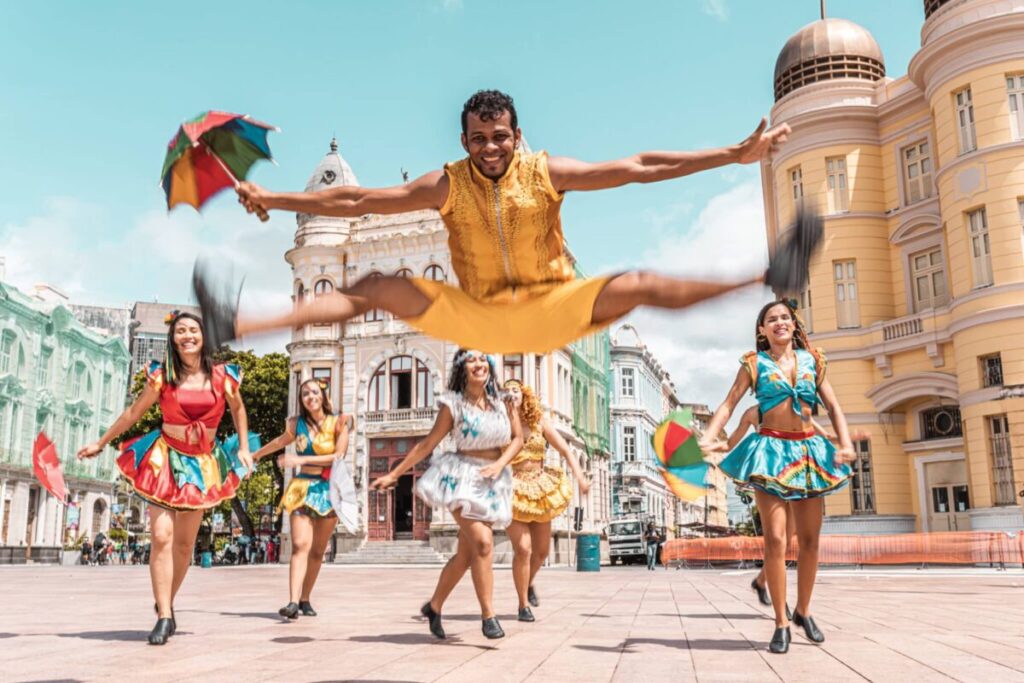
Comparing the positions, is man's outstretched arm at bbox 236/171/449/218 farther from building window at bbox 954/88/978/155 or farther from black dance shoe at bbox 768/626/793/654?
building window at bbox 954/88/978/155

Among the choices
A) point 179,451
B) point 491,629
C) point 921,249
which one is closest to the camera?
point 491,629

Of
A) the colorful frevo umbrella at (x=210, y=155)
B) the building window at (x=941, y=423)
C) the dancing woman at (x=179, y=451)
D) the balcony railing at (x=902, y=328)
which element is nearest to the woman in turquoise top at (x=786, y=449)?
the colorful frevo umbrella at (x=210, y=155)

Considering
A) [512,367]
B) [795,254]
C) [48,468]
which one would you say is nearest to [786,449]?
[795,254]

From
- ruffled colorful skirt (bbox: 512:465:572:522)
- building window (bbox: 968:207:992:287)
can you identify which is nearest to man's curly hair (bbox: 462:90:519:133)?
ruffled colorful skirt (bbox: 512:465:572:522)

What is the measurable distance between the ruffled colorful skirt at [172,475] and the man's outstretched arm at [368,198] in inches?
134

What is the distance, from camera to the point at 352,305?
4434 millimetres

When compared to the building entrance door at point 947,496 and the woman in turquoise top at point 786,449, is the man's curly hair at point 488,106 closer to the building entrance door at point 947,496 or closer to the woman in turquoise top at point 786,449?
the woman in turquoise top at point 786,449

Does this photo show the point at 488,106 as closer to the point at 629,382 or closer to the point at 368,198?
the point at 368,198

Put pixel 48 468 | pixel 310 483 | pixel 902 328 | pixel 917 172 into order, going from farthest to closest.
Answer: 1. pixel 917 172
2. pixel 902 328
3. pixel 310 483
4. pixel 48 468

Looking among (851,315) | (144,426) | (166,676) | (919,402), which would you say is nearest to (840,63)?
(851,315)

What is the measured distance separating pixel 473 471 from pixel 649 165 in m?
3.50

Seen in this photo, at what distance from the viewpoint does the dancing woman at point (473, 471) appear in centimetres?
702

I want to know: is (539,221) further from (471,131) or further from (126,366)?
(126,366)

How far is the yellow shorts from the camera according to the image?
14.2ft
